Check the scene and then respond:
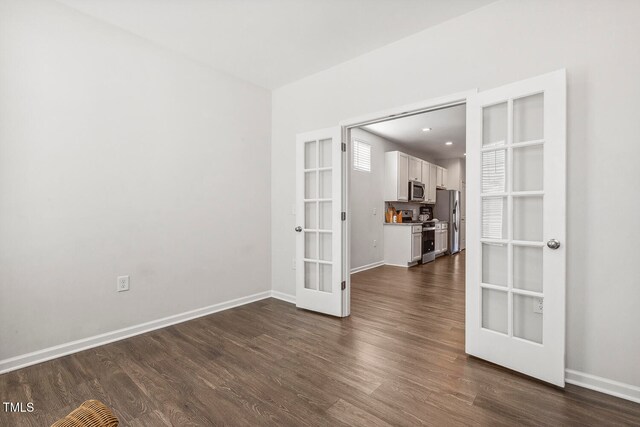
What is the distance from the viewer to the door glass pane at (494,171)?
2219mm

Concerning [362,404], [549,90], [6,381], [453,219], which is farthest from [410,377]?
[453,219]

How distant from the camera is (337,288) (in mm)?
3227

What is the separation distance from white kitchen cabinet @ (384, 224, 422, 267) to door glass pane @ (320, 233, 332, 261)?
3150 millimetres

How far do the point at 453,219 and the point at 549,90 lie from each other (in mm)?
6382

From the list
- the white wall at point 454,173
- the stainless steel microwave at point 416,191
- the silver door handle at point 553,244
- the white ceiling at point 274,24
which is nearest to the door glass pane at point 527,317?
the silver door handle at point 553,244

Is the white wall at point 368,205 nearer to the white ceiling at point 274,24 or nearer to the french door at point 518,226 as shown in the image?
the white ceiling at point 274,24

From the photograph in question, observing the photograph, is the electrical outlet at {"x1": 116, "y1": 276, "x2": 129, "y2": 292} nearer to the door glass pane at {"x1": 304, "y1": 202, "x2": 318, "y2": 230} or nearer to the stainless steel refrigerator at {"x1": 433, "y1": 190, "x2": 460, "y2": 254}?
the door glass pane at {"x1": 304, "y1": 202, "x2": 318, "y2": 230}

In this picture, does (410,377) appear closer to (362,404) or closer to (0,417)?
(362,404)

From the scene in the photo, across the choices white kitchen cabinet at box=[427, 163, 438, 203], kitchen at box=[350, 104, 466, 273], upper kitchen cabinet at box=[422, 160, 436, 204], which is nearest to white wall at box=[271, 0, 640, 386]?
kitchen at box=[350, 104, 466, 273]

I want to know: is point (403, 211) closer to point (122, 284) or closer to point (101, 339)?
point (122, 284)

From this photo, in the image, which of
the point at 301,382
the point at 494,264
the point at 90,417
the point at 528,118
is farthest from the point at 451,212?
the point at 90,417

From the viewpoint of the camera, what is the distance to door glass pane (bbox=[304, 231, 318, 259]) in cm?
348

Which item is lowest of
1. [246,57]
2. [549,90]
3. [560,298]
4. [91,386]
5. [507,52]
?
[91,386]

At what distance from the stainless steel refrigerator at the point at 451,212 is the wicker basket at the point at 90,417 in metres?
8.15
